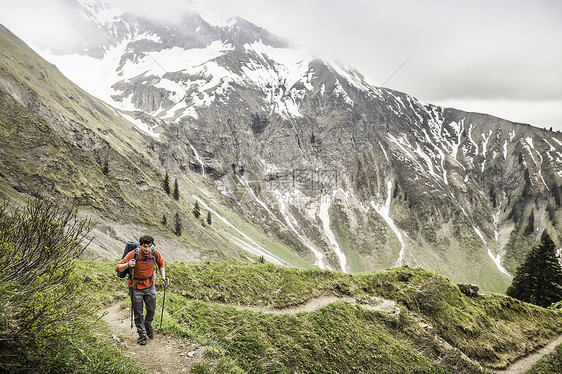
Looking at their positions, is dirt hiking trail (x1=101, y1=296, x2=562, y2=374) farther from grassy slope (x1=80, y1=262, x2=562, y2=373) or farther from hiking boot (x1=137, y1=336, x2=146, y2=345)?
grassy slope (x1=80, y1=262, x2=562, y2=373)

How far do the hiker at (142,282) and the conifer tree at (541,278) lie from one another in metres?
47.3

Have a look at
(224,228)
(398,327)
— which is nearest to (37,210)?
(398,327)

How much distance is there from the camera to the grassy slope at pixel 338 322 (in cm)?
1195

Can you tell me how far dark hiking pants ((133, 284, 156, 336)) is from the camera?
9453 millimetres

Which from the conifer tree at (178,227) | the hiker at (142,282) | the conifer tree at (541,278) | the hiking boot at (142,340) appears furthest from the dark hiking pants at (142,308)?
the conifer tree at (178,227)

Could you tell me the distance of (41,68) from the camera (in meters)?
122

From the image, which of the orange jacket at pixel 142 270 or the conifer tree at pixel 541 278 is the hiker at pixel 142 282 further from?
the conifer tree at pixel 541 278

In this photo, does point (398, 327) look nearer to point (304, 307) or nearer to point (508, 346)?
point (304, 307)

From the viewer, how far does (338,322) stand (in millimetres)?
15383

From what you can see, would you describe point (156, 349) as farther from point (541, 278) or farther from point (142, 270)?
point (541, 278)

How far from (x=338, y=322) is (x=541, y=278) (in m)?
38.6

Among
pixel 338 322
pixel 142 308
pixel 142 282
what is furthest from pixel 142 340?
pixel 338 322

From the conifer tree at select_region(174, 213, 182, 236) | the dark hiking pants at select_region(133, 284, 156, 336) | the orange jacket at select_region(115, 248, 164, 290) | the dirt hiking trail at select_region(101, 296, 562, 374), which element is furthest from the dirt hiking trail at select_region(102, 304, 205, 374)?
the conifer tree at select_region(174, 213, 182, 236)

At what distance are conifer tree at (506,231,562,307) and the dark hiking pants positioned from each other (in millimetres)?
47241
